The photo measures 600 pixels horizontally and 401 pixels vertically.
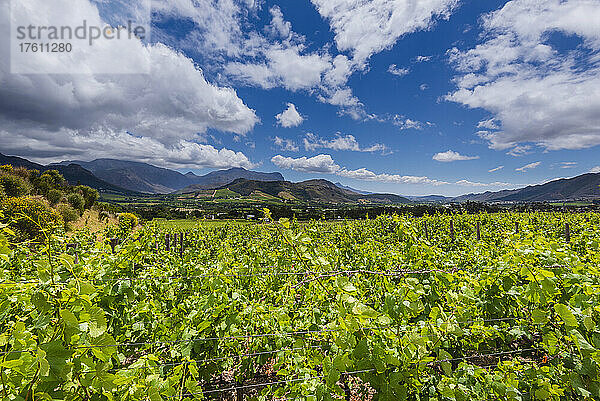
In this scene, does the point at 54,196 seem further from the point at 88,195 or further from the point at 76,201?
the point at 88,195

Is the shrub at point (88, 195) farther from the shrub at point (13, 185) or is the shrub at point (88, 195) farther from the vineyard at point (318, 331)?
the vineyard at point (318, 331)

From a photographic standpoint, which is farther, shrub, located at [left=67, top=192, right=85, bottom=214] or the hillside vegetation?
shrub, located at [left=67, top=192, right=85, bottom=214]

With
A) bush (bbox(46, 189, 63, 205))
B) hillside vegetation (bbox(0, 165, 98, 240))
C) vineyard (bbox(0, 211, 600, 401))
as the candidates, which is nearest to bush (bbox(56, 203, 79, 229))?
hillside vegetation (bbox(0, 165, 98, 240))

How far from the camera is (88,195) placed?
24.3 metres

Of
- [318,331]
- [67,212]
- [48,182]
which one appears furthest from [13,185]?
[318,331]

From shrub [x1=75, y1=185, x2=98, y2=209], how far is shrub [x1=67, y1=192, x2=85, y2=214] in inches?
80.3

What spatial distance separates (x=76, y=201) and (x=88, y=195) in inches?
126

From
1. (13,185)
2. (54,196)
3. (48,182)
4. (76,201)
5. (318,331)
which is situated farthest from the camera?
(76,201)

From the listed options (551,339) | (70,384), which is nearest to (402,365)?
(551,339)

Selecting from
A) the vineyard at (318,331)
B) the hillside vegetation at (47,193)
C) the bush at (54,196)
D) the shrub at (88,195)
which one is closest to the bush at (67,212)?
the hillside vegetation at (47,193)

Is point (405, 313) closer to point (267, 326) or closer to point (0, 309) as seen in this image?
point (267, 326)

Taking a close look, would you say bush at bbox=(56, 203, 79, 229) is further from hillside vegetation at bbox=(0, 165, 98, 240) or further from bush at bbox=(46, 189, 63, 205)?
bush at bbox=(46, 189, 63, 205)

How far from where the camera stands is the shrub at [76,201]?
69.3 ft

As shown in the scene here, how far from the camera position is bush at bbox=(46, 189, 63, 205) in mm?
19781
